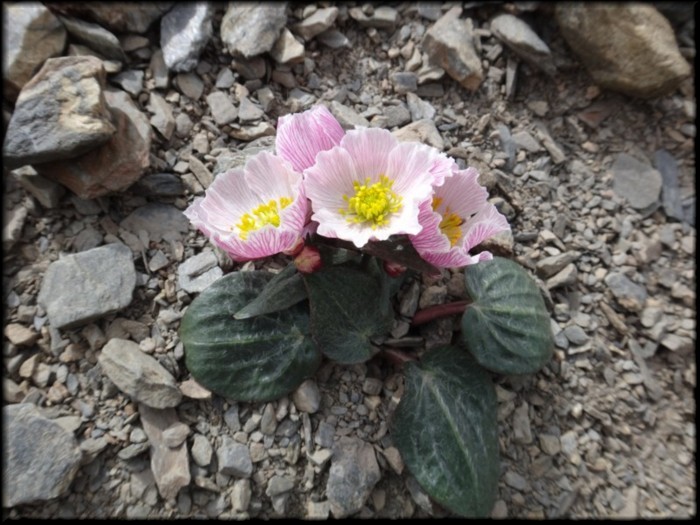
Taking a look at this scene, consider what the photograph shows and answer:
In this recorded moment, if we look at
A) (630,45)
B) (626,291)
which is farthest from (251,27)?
(626,291)

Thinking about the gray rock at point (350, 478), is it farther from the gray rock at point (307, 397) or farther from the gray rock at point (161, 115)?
the gray rock at point (161, 115)

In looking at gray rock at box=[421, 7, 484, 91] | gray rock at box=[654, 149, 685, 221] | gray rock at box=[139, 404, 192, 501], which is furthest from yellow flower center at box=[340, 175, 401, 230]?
gray rock at box=[654, 149, 685, 221]

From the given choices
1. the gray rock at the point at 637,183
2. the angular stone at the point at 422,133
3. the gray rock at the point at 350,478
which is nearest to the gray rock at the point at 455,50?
the angular stone at the point at 422,133

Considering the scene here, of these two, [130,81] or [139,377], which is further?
[130,81]

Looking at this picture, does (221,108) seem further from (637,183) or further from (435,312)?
(637,183)

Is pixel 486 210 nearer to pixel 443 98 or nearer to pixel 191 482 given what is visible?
pixel 443 98
